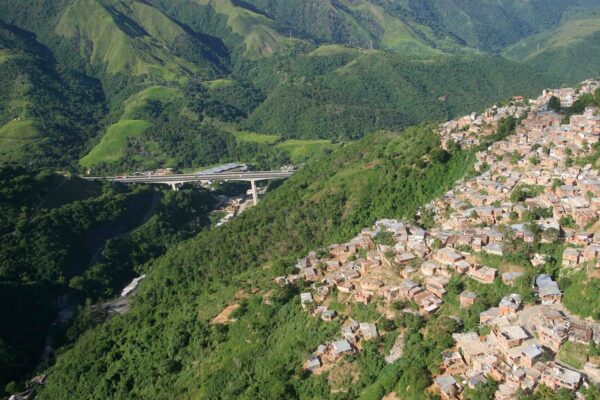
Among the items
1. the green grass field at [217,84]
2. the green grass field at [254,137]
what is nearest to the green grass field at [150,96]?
the green grass field at [217,84]

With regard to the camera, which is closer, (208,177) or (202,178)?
(202,178)

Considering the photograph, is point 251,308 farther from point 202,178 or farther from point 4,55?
point 4,55

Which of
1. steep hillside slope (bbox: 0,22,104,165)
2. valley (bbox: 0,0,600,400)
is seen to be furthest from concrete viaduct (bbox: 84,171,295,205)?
steep hillside slope (bbox: 0,22,104,165)

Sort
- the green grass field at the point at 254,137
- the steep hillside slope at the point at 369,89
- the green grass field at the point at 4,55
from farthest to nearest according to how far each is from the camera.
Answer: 1. the green grass field at the point at 4,55
2. the steep hillside slope at the point at 369,89
3. the green grass field at the point at 254,137

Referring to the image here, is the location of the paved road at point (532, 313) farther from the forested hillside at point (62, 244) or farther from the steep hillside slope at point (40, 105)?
the steep hillside slope at point (40, 105)

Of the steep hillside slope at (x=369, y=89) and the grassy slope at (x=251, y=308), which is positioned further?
the steep hillside slope at (x=369, y=89)

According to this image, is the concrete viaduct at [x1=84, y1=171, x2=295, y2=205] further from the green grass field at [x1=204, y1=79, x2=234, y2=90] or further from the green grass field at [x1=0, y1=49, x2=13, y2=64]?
the green grass field at [x1=0, y1=49, x2=13, y2=64]

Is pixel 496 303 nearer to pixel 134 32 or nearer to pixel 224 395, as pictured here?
pixel 224 395

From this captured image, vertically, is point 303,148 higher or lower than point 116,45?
lower

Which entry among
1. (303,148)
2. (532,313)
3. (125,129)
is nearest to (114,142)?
(125,129)
